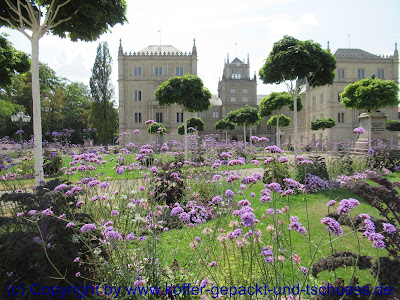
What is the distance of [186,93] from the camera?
567 inches

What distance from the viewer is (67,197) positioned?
10.1 ft

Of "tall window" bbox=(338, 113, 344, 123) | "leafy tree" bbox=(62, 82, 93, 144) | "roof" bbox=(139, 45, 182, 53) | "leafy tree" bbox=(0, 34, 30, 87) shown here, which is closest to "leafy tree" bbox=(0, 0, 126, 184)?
"leafy tree" bbox=(0, 34, 30, 87)

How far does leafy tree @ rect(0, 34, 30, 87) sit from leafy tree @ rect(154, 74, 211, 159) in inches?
259

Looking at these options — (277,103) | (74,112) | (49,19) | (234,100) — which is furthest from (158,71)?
(49,19)

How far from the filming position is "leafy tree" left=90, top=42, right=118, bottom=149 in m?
38.1

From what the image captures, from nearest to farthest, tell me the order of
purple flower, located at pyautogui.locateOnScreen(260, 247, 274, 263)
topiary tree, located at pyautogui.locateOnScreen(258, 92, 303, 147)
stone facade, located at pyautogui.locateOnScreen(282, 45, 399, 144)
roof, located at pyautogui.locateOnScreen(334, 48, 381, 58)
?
purple flower, located at pyautogui.locateOnScreen(260, 247, 274, 263)
topiary tree, located at pyautogui.locateOnScreen(258, 92, 303, 147)
stone facade, located at pyautogui.locateOnScreen(282, 45, 399, 144)
roof, located at pyautogui.locateOnScreen(334, 48, 381, 58)

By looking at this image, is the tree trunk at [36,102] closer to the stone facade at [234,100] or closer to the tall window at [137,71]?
the tall window at [137,71]

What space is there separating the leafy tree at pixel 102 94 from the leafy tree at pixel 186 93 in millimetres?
25422

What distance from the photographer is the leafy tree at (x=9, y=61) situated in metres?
8.12

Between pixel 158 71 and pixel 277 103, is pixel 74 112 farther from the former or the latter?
pixel 277 103

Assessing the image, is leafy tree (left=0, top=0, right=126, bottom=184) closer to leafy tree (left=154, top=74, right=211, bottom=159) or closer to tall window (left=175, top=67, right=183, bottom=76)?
leafy tree (left=154, top=74, right=211, bottom=159)

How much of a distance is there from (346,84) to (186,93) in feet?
120

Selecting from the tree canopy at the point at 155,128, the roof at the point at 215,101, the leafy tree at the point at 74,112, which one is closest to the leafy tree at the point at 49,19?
the tree canopy at the point at 155,128

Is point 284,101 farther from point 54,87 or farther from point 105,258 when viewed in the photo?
point 54,87
